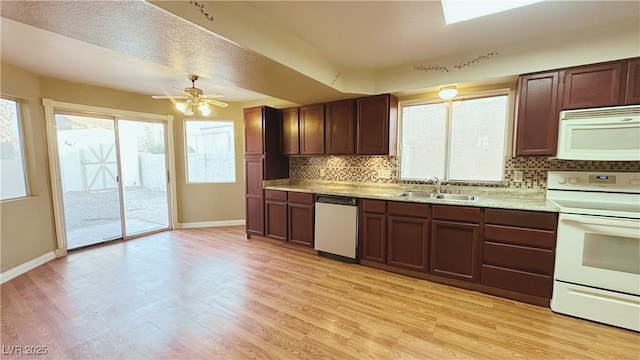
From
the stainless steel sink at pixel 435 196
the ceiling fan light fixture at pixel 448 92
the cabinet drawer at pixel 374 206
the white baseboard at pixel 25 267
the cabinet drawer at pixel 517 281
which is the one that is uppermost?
the ceiling fan light fixture at pixel 448 92

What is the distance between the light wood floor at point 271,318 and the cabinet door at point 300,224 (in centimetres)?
53

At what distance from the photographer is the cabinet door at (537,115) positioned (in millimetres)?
2348

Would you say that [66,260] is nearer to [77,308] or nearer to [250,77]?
[77,308]

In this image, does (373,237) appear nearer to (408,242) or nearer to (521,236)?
(408,242)

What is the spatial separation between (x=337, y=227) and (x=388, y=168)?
1105mm

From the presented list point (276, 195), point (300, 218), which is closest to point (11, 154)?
point (276, 195)

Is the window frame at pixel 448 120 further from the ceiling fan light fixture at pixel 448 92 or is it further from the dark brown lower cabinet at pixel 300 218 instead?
the dark brown lower cabinet at pixel 300 218

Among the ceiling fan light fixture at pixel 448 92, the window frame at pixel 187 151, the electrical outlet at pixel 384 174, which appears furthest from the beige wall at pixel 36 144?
the ceiling fan light fixture at pixel 448 92

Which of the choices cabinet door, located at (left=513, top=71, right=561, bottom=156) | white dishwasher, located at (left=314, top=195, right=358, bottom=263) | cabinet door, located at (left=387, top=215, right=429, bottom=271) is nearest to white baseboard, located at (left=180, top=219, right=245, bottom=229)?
white dishwasher, located at (left=314, top=195, right=358, bottom=263)

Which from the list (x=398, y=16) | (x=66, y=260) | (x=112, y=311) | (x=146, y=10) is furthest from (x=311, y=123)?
(x=66, y=260)

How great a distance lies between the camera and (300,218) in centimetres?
369

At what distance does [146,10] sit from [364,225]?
2.78 m

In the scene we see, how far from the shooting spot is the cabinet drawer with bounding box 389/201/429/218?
108 inches

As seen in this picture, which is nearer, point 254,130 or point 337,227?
point 337,227
